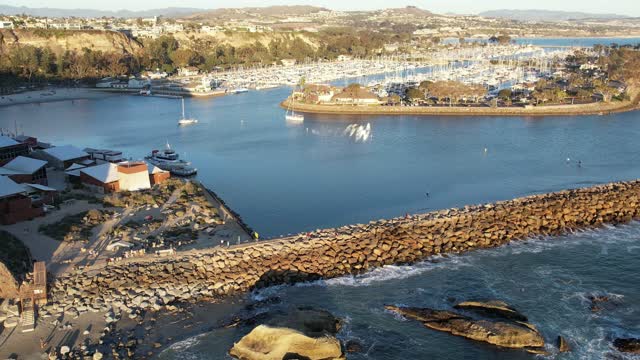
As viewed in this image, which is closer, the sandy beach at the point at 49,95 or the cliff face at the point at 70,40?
the sandy beach at the point at 49,95

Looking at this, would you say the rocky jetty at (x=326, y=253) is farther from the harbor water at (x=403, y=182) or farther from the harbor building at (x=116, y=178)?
the harbor building at (x=116, y=178)

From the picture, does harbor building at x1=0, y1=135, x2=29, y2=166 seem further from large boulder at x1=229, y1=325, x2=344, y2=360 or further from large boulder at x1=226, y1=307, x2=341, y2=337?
large boulder at x1=229, y1=325, x2=344, y2=360

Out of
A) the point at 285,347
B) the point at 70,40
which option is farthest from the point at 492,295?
the point at 70,40

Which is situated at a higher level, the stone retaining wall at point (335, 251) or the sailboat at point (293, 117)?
the sailboat at point (293, 117)

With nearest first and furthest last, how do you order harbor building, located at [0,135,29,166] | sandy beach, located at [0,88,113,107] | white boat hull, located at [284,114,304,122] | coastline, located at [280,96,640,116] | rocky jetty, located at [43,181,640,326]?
rocky jetty, located at [43,181,640,326]
harbor building, located at [0,135,29,166]
white boat hull, located at [284,114,304,122]
coastline, located at [280,96,640,116]
sandy beach, located at [0,88,113,107]

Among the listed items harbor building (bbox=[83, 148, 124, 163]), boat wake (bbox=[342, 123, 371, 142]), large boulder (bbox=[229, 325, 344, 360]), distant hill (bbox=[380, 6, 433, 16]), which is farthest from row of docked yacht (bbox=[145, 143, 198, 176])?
distant hill (bbox=[380, 6, 433, 16])

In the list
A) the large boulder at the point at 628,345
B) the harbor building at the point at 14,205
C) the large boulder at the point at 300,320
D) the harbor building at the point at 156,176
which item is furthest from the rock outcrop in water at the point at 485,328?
the harbor building at the point at 156,176

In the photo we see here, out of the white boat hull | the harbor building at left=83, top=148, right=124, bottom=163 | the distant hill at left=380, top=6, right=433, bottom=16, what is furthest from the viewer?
the distant hill at left=380, top=6, right=433, bottom=16
